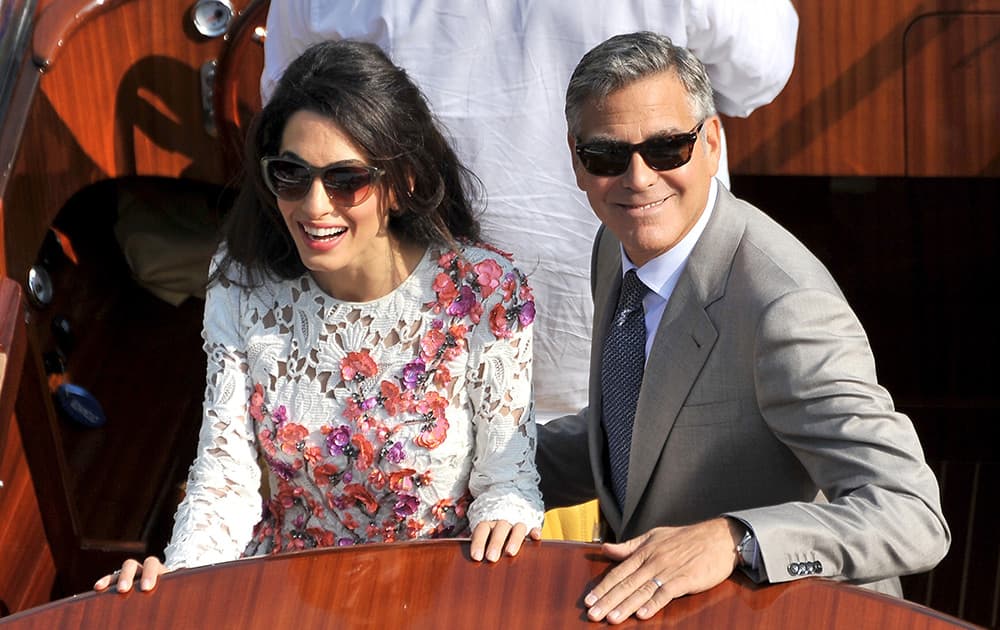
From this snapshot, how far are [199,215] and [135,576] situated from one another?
1771mm

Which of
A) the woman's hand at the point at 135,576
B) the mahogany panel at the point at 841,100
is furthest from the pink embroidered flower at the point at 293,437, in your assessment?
the mahogany panel at the point at 841,100

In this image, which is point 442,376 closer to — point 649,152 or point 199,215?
point 649,152

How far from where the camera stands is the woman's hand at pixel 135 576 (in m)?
1.38

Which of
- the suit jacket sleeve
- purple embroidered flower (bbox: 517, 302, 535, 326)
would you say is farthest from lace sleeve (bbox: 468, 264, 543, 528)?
the suit jacket sleeve

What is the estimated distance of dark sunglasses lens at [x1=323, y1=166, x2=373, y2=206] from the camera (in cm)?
166

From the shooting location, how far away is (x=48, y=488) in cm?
245

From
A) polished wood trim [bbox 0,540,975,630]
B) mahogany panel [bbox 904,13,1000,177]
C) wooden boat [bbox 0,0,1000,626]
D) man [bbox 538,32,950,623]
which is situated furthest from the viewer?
mahogany panel [bbox 904,13,1000,177]

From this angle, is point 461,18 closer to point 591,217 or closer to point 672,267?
point 591,217

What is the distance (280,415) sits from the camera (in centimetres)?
179

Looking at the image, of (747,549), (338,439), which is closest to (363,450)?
(338,439)

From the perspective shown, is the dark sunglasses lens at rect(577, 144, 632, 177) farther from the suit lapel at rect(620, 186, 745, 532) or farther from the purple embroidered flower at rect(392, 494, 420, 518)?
the purple embroidered flower at rect(392, 494, 420, 518)

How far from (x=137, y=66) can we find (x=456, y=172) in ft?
3.79

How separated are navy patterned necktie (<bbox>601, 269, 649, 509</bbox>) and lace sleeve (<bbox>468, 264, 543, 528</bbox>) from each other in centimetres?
10

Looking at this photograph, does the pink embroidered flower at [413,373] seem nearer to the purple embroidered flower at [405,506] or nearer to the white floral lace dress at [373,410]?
the white floral lace dress at [373,410]
